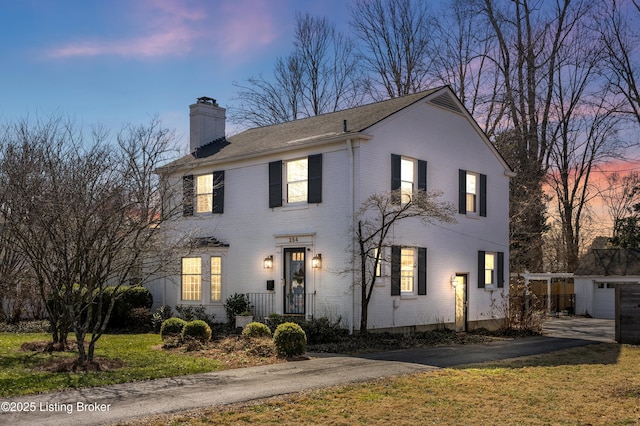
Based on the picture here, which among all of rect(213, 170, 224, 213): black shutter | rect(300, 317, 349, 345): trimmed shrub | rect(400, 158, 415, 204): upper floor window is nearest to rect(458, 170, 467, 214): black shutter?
rect(400, 158, 415, 204): upper floor window

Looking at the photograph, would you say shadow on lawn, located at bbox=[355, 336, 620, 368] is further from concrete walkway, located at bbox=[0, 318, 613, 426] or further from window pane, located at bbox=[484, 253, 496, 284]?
window pane, located at bbox=[484, 253, 496, 284]

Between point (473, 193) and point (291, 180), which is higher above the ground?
point (291, 180)

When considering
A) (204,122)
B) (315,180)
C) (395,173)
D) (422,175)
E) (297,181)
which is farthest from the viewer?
(204,122)

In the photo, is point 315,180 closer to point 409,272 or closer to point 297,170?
point 297,170

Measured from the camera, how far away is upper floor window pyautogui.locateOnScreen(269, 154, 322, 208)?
19328 millimetres

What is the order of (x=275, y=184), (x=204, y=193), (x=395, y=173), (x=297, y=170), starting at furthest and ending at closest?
(x=204, y=193)
(x=275, y=184)
(x=297, y=170)
(x=395, y=173)

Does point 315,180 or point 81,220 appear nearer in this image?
point 81,220

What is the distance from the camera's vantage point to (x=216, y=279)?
2166 cm

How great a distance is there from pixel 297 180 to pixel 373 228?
10.0 feet

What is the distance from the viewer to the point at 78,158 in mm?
14156

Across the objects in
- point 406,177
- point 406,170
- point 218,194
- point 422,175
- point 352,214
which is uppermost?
point 406,170

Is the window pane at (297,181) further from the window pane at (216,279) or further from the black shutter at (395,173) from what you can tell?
the window pane at (216,279)

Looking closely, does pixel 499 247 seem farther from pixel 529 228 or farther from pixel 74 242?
pixel 74 242

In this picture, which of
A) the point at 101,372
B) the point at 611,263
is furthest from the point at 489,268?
the point at 101,372
